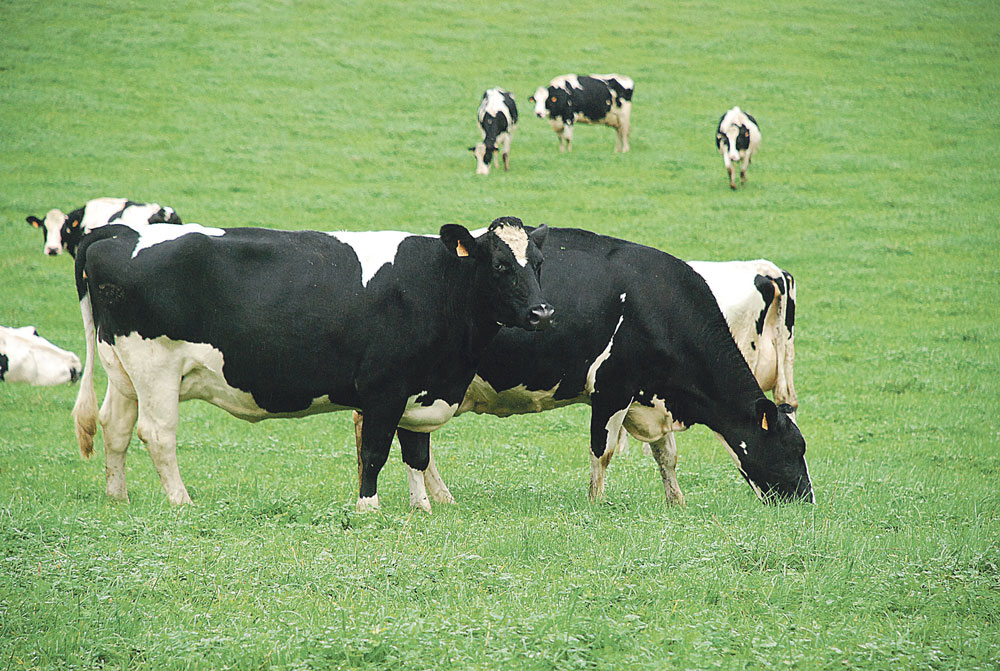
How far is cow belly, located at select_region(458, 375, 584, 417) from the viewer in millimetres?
10078

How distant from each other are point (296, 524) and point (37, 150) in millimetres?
23688

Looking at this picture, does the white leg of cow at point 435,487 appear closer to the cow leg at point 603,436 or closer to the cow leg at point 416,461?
the cow leg at point 416,461

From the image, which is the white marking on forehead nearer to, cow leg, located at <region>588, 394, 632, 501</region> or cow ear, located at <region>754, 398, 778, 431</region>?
cow leg, located at <region>588, 394, 632, 501</region>

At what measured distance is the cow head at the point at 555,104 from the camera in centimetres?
2969

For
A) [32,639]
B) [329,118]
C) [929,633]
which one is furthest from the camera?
[329,118]

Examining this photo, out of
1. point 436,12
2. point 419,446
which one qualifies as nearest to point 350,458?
point 419,446

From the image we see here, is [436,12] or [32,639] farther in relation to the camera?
[436,12]

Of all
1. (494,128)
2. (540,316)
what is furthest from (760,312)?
(494,128)

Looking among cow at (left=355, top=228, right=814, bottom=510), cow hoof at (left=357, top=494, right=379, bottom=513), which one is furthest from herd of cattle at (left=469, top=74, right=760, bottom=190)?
cow hoof at (left=357, top=494, right=379, bottom=513)

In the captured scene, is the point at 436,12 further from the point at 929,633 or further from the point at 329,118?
the point at 929,633

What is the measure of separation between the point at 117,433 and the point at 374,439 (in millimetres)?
2283

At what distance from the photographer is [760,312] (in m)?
12.4

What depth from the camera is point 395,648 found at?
220 inches

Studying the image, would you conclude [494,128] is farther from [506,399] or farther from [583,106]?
[506,399]
